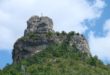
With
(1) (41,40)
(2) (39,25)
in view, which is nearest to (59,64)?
(1) (41,40)

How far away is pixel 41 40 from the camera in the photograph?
500 ft

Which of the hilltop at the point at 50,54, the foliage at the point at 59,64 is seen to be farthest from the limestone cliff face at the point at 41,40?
the foliage at the point at 59,64

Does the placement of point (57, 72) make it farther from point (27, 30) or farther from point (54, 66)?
point (27, 30)

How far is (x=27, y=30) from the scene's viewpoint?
166 m

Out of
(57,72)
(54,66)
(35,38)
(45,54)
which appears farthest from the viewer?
(35,38)

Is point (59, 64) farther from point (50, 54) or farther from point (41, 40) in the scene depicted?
point (41, 40)

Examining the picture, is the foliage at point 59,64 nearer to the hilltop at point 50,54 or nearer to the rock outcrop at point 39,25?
the hilltop at point 50,54

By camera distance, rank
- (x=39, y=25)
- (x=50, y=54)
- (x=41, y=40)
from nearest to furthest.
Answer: (x=50, y=54), (x=41, y=40), (x=39, y=25)

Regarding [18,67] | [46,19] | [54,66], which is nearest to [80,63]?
[54,66]

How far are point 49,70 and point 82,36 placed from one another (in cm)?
3307

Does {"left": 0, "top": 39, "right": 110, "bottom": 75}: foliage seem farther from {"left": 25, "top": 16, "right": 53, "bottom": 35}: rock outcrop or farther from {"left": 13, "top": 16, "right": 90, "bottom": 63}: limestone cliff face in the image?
{"left": 25, "top": 16, "right": 53, "bottom": 35}: rock outcrop

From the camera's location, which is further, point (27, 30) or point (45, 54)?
point (27, 30)

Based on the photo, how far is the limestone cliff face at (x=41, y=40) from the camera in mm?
152625

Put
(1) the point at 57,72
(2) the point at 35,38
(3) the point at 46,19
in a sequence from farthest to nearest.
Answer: (3) the point at 46,19
(2) the point at 35,38
(1) the point at 57,72
